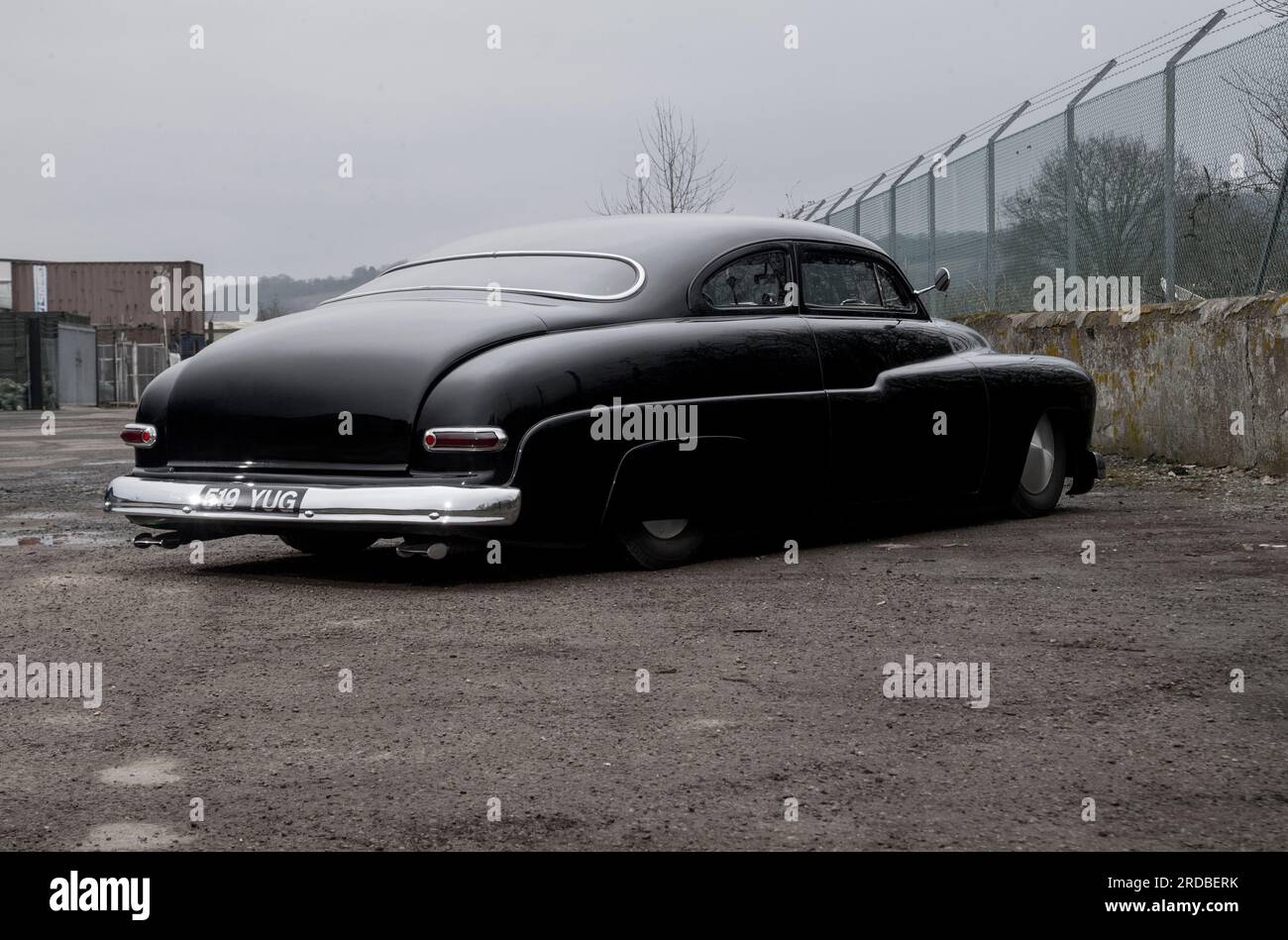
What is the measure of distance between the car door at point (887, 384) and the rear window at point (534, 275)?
0.93 meters

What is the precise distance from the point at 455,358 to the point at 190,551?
238cm

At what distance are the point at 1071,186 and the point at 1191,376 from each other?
2.97m

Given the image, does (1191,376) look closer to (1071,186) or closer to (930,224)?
(1071,186)

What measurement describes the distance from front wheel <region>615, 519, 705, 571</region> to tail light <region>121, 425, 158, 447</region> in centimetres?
184

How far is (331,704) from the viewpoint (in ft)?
12.7

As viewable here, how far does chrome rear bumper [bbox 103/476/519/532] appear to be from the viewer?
17.6 feet

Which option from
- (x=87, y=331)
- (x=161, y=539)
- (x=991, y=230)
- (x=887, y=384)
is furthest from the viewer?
(x=87, y=331)

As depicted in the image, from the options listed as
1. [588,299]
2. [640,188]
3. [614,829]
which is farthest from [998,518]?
[640,188]

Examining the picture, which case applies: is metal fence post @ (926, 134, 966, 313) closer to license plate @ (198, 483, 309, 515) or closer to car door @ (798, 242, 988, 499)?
car door @ (798, 242, 988, 499)

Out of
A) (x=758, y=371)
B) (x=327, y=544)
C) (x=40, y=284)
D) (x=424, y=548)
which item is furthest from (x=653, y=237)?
(x=40, y=284)

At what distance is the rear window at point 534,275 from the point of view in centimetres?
618

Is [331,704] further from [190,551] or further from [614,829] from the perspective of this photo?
[190,551]

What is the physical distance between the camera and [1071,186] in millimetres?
12961

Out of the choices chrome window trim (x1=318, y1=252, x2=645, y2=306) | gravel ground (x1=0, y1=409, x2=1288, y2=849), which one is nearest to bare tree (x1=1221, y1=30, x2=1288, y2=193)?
gravel ground (x1=0, y1=409, x2=1288, y2=849)
